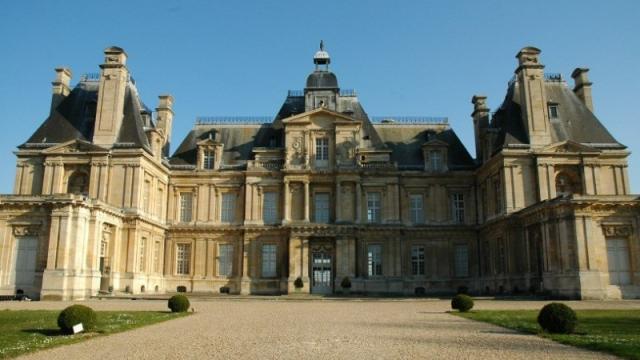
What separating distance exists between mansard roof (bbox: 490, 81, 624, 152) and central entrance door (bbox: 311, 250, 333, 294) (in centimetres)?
1310

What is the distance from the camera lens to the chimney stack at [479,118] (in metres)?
39.2

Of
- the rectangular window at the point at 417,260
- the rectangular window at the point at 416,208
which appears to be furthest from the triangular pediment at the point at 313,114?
the rectangular window at the point at 417,260

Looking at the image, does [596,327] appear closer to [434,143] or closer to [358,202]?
[358,202]

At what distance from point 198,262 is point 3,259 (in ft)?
41.0

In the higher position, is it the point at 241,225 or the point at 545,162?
the point at 545,162

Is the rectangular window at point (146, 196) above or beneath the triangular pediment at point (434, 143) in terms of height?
beneath

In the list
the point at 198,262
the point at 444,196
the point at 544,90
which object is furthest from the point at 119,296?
the point at 544,90

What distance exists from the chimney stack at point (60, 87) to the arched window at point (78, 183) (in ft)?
17.8

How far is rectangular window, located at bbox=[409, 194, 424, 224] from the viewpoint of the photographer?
1529 inches

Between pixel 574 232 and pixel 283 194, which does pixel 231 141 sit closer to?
pixel 283 194

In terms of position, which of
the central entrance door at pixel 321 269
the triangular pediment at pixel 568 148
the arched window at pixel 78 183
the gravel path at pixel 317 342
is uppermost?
the triangular pediment at pixel 568 148

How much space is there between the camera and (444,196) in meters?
38.7

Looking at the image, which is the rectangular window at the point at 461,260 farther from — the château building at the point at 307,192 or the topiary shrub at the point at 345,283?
the topiary shrub at the point at 345,283

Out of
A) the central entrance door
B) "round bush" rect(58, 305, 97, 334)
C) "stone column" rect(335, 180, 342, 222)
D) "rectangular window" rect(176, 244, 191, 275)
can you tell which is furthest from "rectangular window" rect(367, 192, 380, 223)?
"round bush" rect(58, 305, 97, 334)
